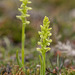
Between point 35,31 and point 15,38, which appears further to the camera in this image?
point 15,38

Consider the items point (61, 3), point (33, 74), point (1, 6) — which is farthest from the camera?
point (61, 3)

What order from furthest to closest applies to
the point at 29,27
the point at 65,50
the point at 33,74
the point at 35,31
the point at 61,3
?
the point at 61,3 → the point at 29,27 → the point at 35,31 → the point at 65,50 → the point at 33,74

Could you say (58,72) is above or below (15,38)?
below

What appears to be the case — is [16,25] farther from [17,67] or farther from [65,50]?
[17,67]

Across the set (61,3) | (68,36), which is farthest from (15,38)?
(61,3)

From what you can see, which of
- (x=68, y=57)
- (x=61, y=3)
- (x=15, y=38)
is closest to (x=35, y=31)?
(x=15, y=38)

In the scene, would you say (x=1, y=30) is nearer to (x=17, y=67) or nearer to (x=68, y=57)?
(x=68, y=57)

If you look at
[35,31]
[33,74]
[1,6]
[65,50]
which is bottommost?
[33,74]

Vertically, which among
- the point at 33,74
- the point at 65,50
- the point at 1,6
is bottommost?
the point at 33,74

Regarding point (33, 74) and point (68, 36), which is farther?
point (68, 36)
